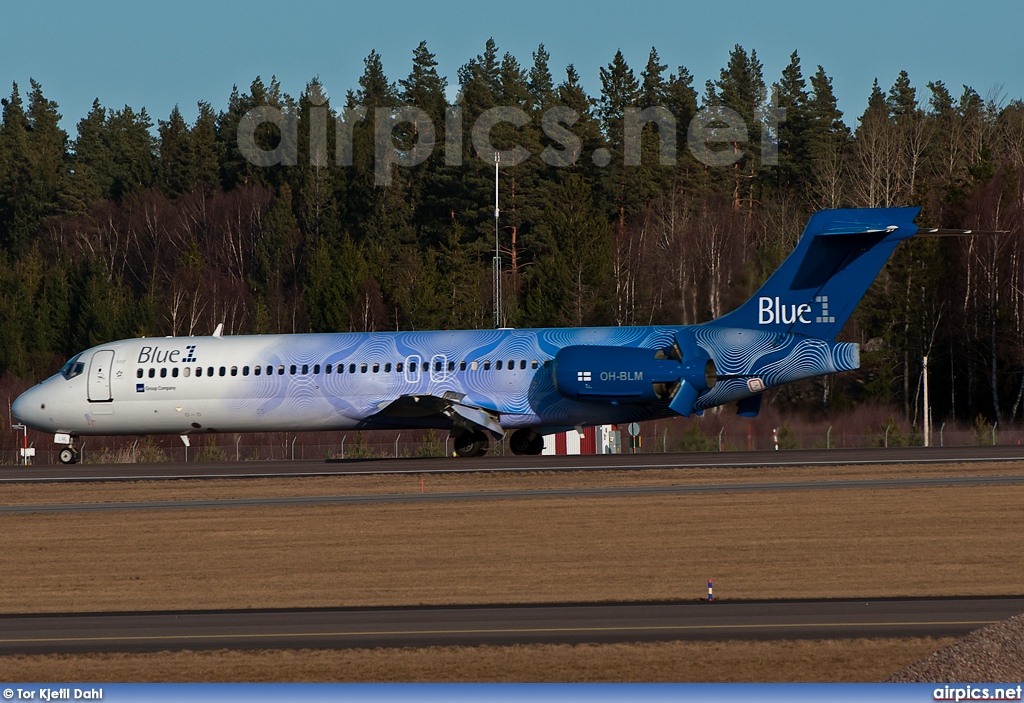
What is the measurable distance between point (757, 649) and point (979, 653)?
3.63 meters

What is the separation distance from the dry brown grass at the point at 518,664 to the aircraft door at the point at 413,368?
22.5 metres

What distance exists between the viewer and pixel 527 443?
38.5 m

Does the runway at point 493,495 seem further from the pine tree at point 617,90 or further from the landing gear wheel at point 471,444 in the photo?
the pine tree at point 617,90

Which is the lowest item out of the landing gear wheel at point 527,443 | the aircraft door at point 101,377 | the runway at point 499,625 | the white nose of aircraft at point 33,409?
the runway at point 499,625

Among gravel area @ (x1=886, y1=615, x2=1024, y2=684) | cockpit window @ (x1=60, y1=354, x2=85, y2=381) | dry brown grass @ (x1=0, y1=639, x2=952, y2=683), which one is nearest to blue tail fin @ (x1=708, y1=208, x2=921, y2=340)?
cockpit window @ (x1=60, y1=354, x2=85, y2=381)

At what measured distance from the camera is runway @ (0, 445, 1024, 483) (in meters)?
32.5

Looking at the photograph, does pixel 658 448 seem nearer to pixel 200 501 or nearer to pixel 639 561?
pixel 200 501

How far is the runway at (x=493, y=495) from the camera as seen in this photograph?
87.7 ft

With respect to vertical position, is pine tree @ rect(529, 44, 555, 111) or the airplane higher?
pine tree @ rect(529, 44, 555, 111)

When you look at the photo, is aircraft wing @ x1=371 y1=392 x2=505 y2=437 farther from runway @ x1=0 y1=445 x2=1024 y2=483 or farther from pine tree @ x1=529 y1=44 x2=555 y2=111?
pine tree @ x1=529 y1=44 x2=555 y2=111

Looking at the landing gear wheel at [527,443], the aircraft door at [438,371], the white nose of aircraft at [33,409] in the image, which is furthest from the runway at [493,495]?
the white nose of aircraft at [33,409]

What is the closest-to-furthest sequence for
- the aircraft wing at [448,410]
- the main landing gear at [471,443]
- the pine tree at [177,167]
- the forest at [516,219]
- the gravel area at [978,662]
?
the gravel area at [978,662], the aircraft wing at [448,410], the main landing gear at [471,443], the forest at [516,219], the pine tree at [177,167]

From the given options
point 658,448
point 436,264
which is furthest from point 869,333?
point 436,264

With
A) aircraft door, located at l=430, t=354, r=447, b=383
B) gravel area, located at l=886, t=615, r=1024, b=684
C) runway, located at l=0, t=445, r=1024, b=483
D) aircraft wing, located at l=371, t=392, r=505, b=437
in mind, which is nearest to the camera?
gravel area, located at l=886, t=615, r=1024, b=684
